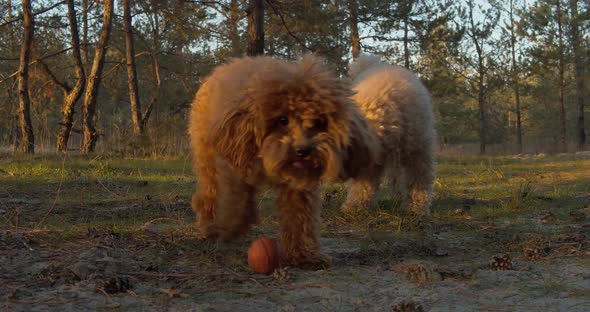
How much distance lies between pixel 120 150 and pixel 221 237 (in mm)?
9496

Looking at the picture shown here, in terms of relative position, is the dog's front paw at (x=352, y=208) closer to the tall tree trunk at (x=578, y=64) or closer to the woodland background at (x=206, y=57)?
the woodland background at (x=206, y=57)

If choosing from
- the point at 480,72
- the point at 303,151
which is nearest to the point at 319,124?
the point at 303,151

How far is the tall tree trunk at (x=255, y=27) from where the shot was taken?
1149 cm

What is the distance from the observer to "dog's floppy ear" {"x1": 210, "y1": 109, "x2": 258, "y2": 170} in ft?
10.6

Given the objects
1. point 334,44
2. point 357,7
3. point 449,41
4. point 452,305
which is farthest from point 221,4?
point 449,41

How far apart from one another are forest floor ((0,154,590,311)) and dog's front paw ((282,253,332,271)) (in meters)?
0.06

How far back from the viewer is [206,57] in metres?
18.7

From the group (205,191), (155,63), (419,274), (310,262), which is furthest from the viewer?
(155,63)

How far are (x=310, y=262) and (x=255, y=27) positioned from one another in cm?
901

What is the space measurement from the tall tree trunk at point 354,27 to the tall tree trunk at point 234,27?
4597 mm

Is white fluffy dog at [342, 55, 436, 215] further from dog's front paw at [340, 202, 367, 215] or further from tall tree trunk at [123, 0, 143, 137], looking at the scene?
tall tree trunk at [123, 0, 143, 137]

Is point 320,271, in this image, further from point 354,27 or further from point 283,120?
point 354,27

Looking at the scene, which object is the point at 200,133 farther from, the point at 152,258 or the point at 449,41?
the point at 449,41

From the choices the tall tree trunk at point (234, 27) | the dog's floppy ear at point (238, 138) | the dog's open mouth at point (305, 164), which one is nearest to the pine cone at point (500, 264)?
the dog's open mouth at point (305, 164)
